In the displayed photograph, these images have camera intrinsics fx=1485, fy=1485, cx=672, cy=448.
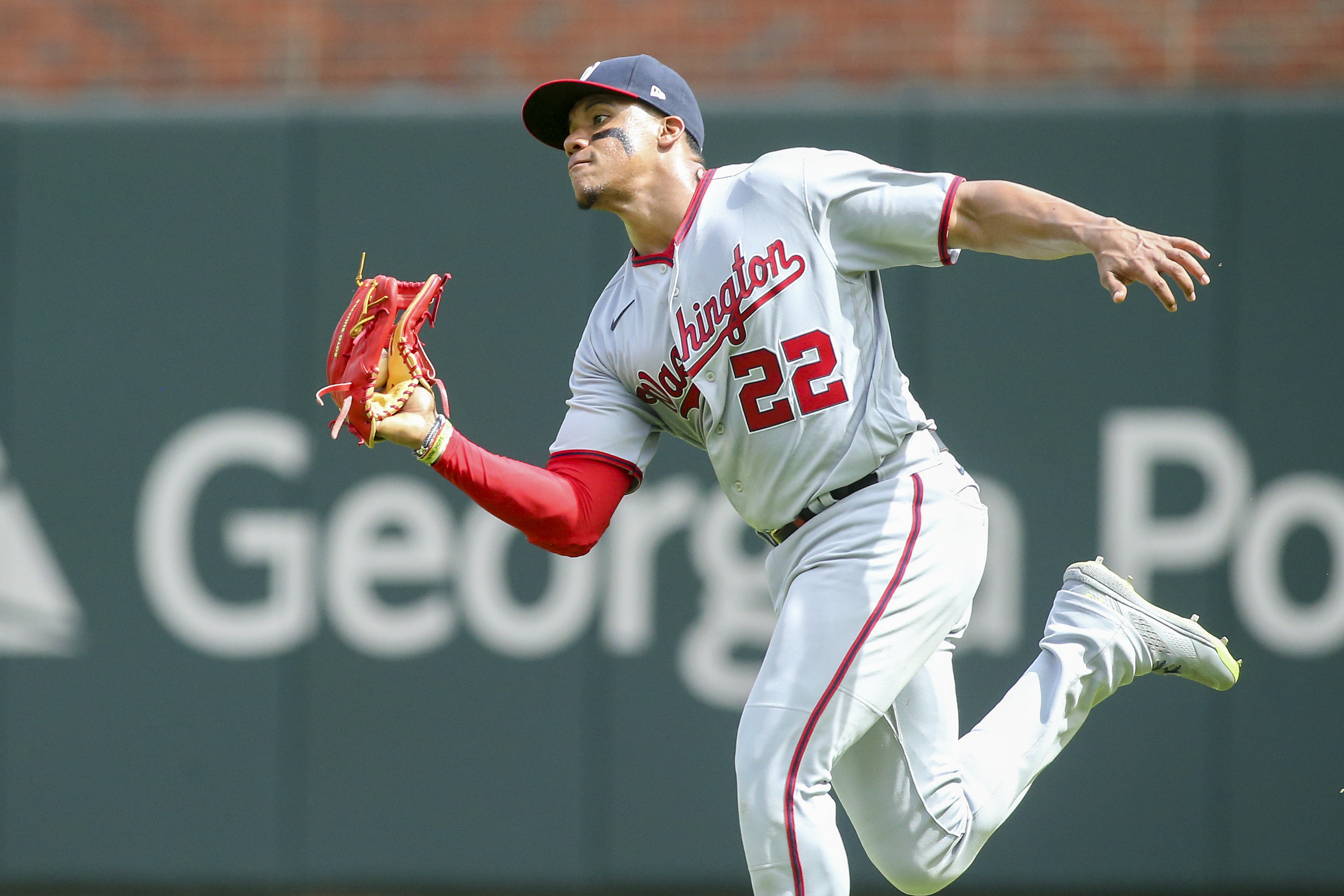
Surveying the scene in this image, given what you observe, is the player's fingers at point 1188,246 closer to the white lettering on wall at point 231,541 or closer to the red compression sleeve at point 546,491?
the red compression sleeve at point 546,491

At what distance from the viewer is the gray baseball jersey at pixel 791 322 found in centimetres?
277

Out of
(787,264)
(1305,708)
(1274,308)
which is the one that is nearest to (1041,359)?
(1274,308)

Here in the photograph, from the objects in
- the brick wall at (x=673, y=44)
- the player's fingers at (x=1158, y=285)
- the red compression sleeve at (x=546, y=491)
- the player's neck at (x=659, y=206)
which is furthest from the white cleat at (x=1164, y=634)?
the brick wall at (x=673, y=44)

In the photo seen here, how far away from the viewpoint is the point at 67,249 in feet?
16.9

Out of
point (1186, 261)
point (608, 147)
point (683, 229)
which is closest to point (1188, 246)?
point (1186, 261)

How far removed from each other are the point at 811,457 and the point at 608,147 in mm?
722

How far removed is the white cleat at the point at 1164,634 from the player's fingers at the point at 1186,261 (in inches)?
34.7

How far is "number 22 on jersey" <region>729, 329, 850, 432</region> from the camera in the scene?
278 centimetres

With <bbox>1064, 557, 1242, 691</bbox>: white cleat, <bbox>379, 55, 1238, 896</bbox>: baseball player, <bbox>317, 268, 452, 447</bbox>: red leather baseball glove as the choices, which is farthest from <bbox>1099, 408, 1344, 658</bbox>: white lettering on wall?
<bbox>317, 268, 452, 447</bbox>: red leather baseball glove

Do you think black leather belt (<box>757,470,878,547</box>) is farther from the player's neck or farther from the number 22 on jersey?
the player's neck

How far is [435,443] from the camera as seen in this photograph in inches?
105

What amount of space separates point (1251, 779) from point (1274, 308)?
154cm

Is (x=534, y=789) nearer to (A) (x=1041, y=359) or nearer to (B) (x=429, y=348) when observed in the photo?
(B) (x=429, y=348)

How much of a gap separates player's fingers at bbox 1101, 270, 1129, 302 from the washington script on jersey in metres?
0.59
